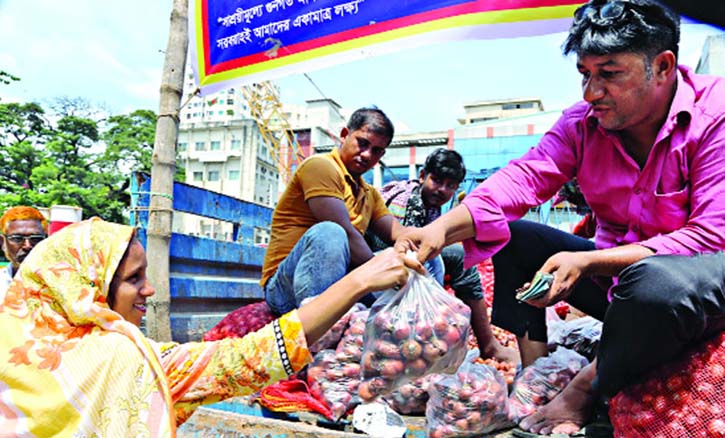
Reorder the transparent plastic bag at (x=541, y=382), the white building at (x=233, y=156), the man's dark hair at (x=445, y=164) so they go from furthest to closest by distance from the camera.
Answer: the white building at (x=233, y=156)
the man's dark hair at (x=445, y=164)
the transparent plastic bag at (x=541, y=382)

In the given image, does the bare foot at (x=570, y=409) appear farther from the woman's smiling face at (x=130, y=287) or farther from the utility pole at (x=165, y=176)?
the utility pole at (x=165, y=176)

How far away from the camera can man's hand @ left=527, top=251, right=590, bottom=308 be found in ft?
4.25

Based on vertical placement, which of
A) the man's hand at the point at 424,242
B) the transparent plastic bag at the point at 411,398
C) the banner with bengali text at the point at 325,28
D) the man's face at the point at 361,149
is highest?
the banner with bengali text at the point at 325,28

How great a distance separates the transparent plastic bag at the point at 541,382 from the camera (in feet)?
5.45

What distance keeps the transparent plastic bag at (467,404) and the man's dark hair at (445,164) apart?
74.3 inches

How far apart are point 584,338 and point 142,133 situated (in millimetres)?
35812

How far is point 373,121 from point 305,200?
0.54m

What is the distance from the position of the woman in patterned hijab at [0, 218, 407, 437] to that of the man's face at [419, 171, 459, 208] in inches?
81.1

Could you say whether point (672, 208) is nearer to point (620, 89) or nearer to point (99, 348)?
point (620, 89)

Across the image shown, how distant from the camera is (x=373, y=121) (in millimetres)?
2590

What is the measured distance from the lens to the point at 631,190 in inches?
59.4

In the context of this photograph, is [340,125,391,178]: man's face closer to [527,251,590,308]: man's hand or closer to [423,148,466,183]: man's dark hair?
[423,148,466,183]: man's dark hair

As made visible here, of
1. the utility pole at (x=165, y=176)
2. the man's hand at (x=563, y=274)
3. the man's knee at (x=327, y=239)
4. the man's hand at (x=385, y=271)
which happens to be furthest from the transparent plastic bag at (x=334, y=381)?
the utility pole at (x=165, y=176)

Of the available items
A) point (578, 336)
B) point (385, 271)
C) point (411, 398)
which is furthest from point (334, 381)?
point (578, 336)
